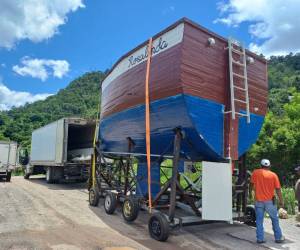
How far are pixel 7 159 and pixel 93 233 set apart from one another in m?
16.0

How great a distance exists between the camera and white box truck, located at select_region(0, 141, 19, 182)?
20.9 m

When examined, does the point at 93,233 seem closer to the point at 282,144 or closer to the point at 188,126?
the point at 188,126

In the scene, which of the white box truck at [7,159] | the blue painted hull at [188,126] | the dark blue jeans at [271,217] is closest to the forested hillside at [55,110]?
the white box truck at [7,159]

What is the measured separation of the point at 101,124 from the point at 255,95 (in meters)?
5.25

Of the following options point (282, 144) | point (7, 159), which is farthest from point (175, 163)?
point (7, 159)

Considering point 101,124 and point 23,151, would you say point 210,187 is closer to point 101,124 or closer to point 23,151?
point 101,124

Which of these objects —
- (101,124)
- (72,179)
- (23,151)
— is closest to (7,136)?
(23,151)

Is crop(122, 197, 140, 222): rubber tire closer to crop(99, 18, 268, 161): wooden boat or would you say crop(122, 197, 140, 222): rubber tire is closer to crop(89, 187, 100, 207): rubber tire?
crop(99, 18, 268, 161): wooden boat

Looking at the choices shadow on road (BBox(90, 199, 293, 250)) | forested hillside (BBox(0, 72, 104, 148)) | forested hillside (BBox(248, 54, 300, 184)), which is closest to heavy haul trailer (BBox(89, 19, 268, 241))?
shadow on road (BBox(90, 199, 293, 250))

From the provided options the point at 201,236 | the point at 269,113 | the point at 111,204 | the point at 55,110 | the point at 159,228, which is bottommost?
the point at 201,236

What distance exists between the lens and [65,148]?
52.5 ft

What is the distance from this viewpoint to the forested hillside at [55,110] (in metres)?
59.2

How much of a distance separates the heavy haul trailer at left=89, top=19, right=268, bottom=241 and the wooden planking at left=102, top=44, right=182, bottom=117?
2 centimetres

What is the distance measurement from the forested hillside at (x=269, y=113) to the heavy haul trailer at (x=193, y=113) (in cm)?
711
